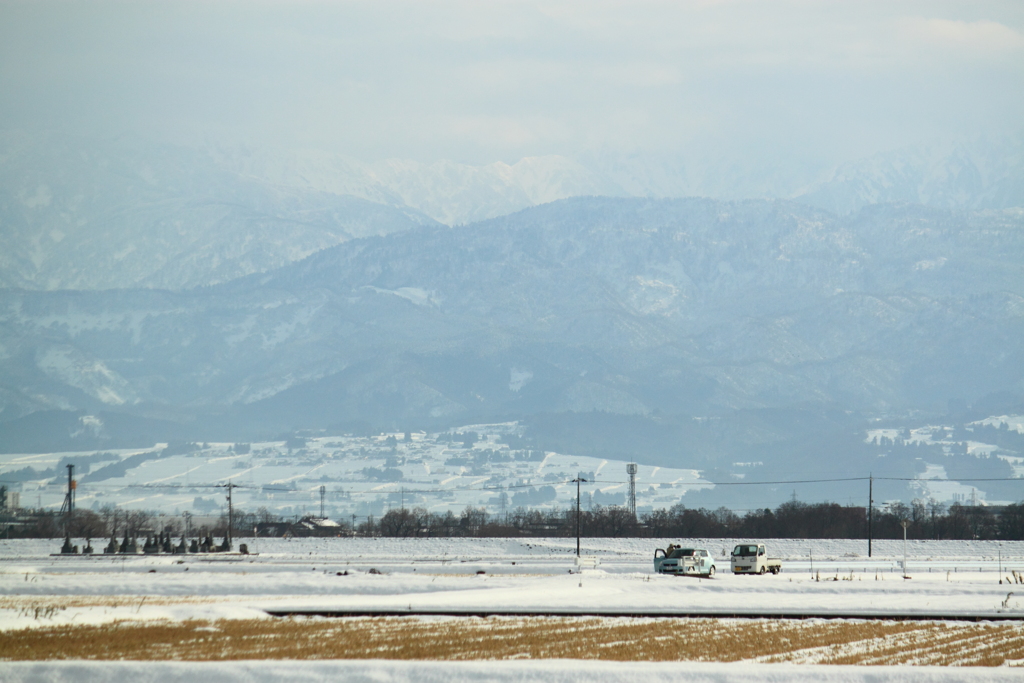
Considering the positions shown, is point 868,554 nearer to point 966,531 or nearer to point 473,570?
point 473,570

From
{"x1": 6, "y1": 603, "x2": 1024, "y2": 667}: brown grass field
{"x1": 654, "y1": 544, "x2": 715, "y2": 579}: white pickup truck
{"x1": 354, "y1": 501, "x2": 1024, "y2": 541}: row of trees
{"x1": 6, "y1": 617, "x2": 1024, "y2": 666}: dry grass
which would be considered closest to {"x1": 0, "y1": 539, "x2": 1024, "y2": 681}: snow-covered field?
{"x1": 6, "y1": 603, "x2": 1024, "y2": 667}: brown grass field

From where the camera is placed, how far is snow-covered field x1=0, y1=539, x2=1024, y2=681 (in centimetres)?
3200

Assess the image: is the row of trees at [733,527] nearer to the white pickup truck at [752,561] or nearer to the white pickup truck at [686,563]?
the white pickup truck at [686,563]

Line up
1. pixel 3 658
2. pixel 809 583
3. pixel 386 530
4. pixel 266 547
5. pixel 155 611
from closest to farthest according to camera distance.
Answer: pixel 3 658, pixel 155 611, pixel 809 583, pixel 266 547, pixel 386 530

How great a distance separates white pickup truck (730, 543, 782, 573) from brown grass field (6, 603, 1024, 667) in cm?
2916

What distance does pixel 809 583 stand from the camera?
204 feet

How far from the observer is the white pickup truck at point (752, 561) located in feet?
239

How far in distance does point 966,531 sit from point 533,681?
478 feet

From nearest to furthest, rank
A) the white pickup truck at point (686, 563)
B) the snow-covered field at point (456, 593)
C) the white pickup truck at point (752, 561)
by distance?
the snow-covered field at point (456, 593) → the white pickup truck at point (752, 561) → the white pickup truck at point (686, 563)

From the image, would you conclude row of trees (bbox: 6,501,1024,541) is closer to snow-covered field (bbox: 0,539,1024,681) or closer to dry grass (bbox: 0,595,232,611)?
snow-covered field (bbox: 0,539,1024,681)

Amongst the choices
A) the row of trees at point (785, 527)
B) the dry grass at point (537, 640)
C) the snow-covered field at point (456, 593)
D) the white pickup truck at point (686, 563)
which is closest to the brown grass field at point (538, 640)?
the dry grass at point (537, 640)

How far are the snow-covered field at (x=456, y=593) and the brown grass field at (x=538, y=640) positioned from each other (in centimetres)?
230

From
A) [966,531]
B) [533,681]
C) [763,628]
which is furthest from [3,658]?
[966,531]

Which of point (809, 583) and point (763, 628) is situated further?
point (809, 583)
